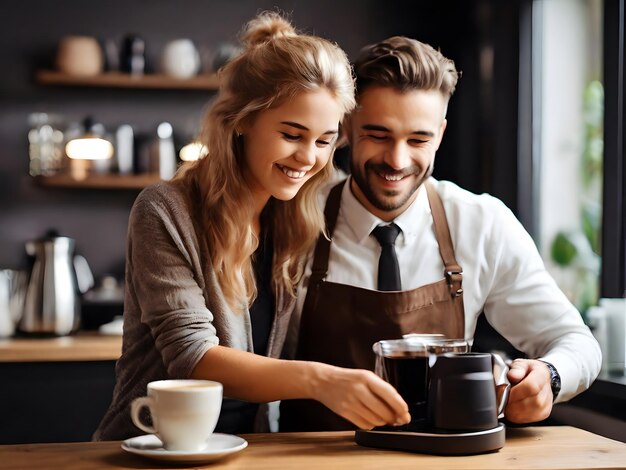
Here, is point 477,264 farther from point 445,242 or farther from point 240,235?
point 240,235

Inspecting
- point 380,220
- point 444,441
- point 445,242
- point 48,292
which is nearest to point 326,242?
point 380,220

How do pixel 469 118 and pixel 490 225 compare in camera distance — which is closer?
pixel 490 225

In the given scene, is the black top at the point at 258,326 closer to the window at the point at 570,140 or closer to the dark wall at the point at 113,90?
the window at the point at 570,140

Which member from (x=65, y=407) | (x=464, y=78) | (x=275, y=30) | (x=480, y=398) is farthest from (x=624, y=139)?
(x=65, y=407)

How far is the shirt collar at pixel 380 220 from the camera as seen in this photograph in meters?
2.07

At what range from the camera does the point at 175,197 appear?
1.71 meters

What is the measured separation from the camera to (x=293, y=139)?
1.72m

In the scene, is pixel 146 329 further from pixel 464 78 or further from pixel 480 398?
pixel 464 78

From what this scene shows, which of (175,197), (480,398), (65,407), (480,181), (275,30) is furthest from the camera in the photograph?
(480,181)

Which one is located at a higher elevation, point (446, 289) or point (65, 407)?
point (446, 289)

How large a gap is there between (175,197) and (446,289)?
65 cm

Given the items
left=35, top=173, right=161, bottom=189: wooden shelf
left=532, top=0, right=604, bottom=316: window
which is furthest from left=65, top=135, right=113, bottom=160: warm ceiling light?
left=532, top=0, right=604, bottom=316: window

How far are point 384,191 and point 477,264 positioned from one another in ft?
0.88

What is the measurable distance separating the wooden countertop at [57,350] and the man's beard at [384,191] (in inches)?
63.7
